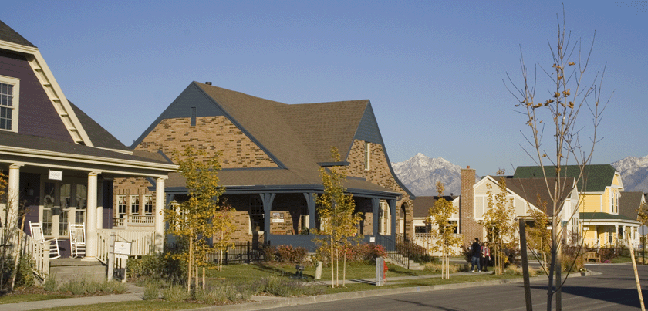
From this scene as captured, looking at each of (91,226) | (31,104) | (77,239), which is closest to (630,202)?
(77,239)

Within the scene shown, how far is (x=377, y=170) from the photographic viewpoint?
42125 millimetres

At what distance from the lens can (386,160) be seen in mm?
43406

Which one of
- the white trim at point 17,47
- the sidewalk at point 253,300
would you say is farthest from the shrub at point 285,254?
the white trim at point 17,47

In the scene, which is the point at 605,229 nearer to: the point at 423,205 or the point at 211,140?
the point at 423,205

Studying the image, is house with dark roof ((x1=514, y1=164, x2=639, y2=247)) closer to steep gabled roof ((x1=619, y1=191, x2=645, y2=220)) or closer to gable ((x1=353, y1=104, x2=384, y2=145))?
steep gabled roof ((x1=619, y1=191, x2=645, y2=220))

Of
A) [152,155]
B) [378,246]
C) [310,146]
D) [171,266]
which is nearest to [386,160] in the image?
[310,146]

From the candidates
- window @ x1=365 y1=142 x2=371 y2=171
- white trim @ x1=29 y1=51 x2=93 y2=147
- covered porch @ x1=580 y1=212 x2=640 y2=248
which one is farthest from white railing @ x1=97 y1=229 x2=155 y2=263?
covered porch @ x1=580 y1=212 x2=640 y2=248

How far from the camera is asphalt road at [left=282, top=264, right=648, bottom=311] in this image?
19.3 metres

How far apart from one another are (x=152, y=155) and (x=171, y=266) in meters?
14.6

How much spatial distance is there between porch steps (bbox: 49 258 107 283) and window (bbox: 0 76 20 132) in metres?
4.42

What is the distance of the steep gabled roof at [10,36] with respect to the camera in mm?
22889

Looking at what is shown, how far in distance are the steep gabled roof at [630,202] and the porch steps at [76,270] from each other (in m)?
70.0

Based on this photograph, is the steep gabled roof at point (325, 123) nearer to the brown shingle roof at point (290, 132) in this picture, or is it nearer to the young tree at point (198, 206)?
the brown shingle roof at point (290, 132)

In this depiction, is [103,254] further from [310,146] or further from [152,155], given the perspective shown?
[310,146]
